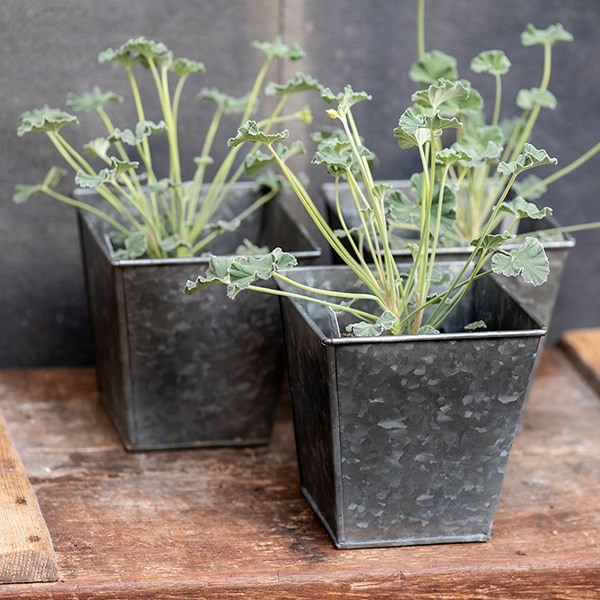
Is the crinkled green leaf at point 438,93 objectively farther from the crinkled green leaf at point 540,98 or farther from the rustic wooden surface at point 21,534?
the rustic wooden surface at point 21,534

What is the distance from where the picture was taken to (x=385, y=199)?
1.27m

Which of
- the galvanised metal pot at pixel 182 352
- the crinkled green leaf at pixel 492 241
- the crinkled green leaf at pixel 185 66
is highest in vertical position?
the crinkled green leaf at pixel 185 66

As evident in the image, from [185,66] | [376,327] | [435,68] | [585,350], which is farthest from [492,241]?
[585,350]

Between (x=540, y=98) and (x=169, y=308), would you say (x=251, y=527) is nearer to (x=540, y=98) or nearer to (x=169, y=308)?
(x=169, y=308)

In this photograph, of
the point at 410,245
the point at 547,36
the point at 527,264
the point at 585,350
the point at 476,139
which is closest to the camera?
the point at 527,264

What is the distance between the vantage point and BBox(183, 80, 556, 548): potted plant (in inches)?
42.9

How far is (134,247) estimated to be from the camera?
135 cm

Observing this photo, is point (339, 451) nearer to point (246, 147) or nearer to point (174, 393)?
point (174, 393)

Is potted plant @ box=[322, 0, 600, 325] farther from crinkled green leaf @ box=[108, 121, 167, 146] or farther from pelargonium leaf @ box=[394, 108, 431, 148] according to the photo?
crinkled green leaf @ box=[108, 121, 167, 146]

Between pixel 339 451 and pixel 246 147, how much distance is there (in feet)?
2.13

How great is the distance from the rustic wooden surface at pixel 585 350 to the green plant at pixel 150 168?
0.57 meters


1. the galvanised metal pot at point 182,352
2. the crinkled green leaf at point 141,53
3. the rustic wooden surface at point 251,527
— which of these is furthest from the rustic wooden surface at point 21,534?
the crinkled green leaf at point 141,53

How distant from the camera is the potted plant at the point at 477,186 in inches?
49.6

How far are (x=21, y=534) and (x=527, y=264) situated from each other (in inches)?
23.2
